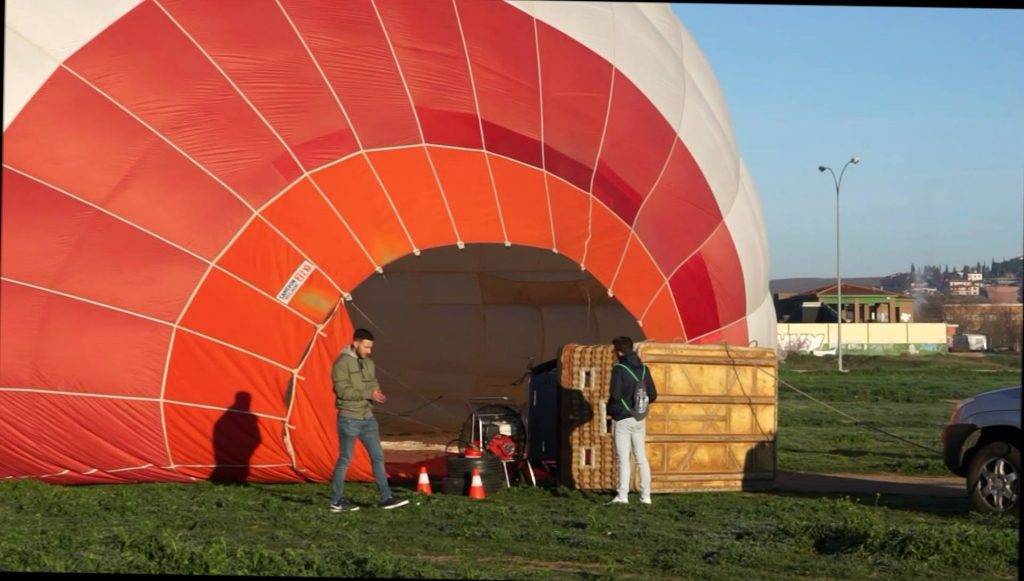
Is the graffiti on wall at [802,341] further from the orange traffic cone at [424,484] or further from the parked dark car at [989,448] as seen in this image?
the orange traffic cone at [424,484]

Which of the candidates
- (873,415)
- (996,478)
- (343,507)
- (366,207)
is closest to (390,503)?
(343,507)

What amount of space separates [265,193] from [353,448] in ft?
7.72

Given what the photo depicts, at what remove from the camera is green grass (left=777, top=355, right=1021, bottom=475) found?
16266 millimetres

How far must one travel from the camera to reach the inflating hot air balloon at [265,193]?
1163 centimetres

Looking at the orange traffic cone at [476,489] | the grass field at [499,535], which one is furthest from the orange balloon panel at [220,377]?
the orange traffic cone at [476,489]

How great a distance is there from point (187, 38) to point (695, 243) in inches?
202

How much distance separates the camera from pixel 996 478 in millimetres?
11242

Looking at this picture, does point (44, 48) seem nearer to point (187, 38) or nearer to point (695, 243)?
point (187, 38)

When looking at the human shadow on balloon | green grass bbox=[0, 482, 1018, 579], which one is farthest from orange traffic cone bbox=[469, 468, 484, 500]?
the human shadow on balloon

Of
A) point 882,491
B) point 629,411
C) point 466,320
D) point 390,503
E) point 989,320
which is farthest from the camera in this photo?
point 989,320

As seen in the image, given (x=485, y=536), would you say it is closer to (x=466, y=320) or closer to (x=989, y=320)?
(x=466, y=320)

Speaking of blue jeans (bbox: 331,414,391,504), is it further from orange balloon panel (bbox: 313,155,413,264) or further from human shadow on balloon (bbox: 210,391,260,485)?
orange balloon panel (bbox: 313,155,413,264)

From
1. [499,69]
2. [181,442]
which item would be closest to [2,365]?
[181,442]

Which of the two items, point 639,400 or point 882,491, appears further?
point 882,491
